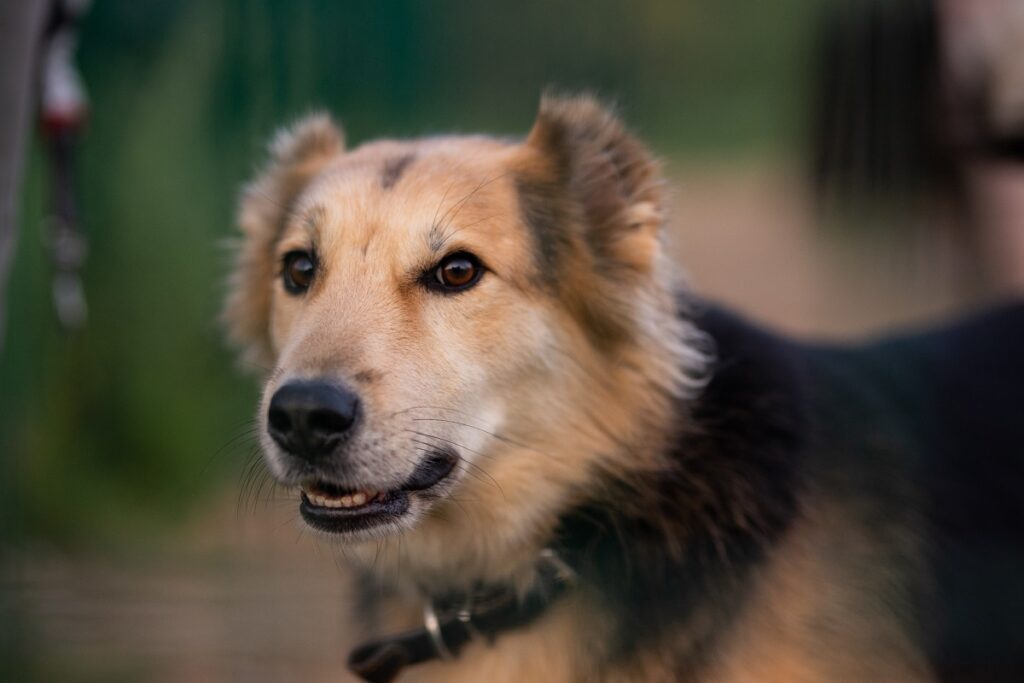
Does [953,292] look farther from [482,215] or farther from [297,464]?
[297,464]

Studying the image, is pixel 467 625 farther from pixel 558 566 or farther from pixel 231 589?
pixel 231 589

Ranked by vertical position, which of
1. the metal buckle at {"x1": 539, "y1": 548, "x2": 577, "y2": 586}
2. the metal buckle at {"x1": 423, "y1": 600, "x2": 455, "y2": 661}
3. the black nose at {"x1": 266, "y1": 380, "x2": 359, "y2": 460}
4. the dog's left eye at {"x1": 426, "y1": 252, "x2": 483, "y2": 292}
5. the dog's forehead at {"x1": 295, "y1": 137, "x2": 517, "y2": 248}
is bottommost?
the metal buckle at {"x1": 423, "y1": 600, "x2": 455, "y2": 661}

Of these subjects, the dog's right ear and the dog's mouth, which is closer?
the dog's mouth

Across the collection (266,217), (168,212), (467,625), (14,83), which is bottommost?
(168,212)

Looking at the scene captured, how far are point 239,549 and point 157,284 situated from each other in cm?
118

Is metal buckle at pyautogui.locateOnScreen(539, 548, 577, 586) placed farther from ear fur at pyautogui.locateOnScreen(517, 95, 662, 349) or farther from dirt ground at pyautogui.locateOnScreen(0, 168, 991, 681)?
dirt ground at pyautogui.locateOnScreen(0, 168, 991, 681)

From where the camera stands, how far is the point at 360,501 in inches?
79.5

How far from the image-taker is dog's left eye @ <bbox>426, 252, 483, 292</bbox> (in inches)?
85.2

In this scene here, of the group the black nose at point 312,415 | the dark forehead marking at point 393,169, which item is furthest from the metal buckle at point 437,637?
the dark forehead marking at point 393,169

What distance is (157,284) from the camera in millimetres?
4270

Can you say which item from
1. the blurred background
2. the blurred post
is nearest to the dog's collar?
the blurred post

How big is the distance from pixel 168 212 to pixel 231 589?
5.22ft

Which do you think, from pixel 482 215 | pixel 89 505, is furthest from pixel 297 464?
pixel 89 505

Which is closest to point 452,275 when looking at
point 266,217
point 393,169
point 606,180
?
point 393,169
